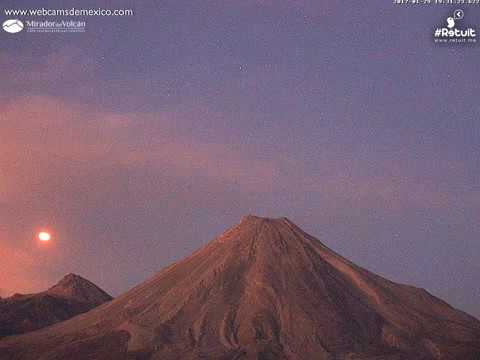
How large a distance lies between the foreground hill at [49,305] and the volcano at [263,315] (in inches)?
890

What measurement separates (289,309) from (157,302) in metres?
15.8

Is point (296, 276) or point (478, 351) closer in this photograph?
point (478, 351)

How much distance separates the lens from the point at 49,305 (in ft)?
414

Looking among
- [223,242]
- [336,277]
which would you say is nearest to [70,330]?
[223,242]

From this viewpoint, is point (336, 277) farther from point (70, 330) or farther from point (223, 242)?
point (70, 330)

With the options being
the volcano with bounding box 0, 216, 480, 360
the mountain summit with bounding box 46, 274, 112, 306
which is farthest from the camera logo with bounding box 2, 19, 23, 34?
the mountain summit with bounding box 46, 274, 112, 306

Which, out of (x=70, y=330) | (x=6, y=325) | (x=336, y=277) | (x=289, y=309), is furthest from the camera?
(x=6, y=325)

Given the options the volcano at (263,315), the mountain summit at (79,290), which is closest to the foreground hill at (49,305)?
the mountain summit at (79,290)

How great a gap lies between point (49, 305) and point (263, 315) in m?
57.1

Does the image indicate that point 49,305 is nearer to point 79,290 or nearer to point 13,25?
point 79,290

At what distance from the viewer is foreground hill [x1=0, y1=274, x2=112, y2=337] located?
114750 millimetres

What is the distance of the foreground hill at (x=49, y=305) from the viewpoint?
376ft

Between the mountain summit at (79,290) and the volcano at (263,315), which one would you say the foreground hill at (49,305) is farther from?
the volcano at (263,315)

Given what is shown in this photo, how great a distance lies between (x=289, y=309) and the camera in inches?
3255
